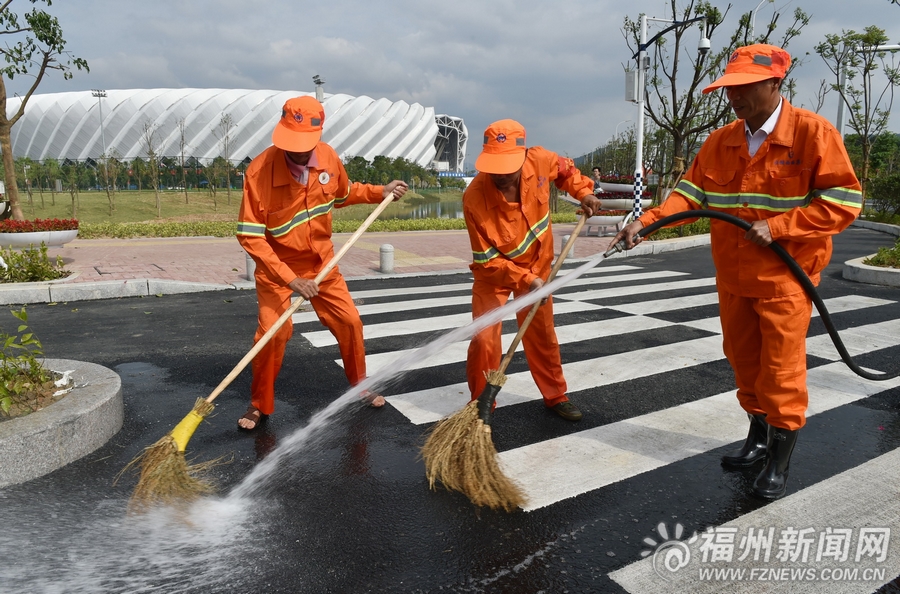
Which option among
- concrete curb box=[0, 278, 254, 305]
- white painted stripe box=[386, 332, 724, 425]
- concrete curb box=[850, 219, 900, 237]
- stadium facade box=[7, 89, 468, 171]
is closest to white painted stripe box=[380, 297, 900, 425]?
white painted stripe box=[386, 332, 724, 425]

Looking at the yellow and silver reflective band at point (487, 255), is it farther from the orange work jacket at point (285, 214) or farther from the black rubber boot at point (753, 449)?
the black rubber boot at point (753, 449)

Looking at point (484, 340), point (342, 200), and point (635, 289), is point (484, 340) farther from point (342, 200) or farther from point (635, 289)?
point (635, 289)

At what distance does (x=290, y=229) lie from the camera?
3600 mm

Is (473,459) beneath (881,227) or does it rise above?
beneath

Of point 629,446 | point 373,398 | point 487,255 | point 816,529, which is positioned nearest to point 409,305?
point 373,398

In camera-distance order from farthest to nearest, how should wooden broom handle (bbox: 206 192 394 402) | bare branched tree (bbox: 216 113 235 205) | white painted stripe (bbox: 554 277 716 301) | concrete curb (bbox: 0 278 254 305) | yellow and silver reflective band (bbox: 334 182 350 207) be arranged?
bare branched tree (bbox: 216 113 235 205) < white painted stripe (bbox: 554 277 716 301) < concrete curb (bbox: 0 278 254 305) < yellow and silver reflective band (bbox: 334 182 350 207) < wooden broom handle (bbox: 206 192 394 402)

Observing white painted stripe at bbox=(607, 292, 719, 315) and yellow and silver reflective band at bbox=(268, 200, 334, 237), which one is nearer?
yellow and silver reflective band at bbox=(268, 200, 334, 237)

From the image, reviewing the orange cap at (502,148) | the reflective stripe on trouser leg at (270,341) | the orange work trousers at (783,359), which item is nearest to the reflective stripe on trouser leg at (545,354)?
the orange cap at (502,148)

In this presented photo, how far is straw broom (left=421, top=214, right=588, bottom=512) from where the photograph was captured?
2795 millimetres

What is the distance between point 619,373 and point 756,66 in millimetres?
2602

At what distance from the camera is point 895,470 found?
3113mm

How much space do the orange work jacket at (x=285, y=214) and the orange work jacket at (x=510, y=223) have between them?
850mm

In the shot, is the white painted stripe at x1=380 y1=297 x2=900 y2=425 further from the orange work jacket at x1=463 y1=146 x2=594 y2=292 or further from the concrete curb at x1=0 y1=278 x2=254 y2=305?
the concrete curb at x1=0 y1=278 x2=254 y2=305

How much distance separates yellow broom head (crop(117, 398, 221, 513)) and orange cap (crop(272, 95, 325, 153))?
1.54 metres
